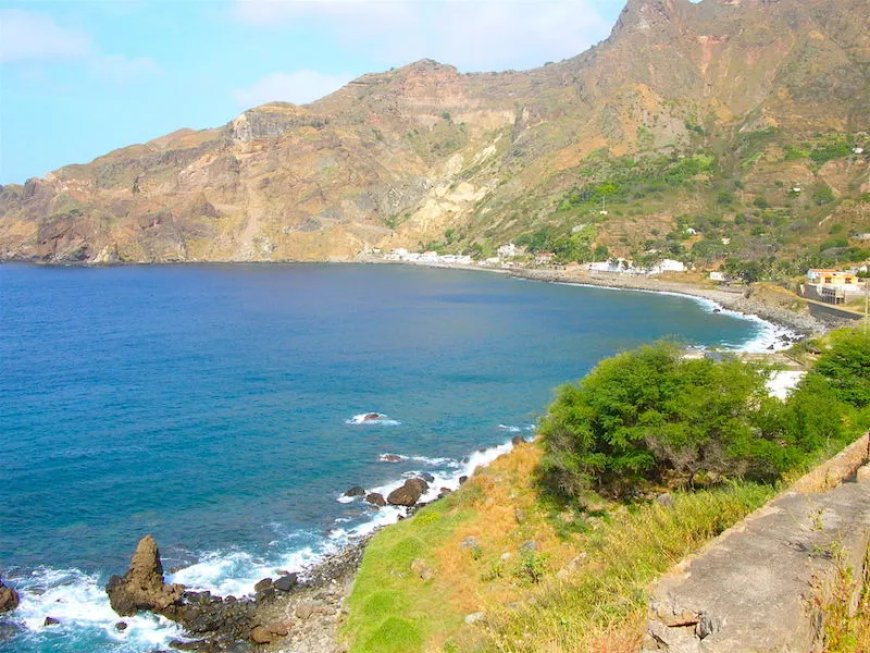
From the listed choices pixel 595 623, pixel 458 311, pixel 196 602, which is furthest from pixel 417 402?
pixel 458 311

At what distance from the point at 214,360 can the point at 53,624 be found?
147 feet

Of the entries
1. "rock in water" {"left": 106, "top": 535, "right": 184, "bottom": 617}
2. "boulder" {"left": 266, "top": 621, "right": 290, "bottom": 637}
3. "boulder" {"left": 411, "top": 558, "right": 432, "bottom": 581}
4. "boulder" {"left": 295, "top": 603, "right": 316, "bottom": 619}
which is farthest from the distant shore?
"rock in water" {"left": 106, "top": 535, "right": 184, "bottom": 617}

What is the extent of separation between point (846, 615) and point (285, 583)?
72.7 ft

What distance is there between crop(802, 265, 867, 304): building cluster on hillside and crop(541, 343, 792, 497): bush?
6798 cm

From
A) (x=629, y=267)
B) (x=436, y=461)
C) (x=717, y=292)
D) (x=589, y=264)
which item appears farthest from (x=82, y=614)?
(x=589, y=264)

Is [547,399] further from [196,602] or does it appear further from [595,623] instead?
[595,623]

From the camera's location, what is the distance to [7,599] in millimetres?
23969

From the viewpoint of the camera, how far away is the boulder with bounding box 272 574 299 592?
2567 centimetres

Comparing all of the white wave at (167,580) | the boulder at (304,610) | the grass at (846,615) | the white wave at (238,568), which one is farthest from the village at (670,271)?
the grass at (846,615)

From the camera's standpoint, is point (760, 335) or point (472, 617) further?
point (760, 335)

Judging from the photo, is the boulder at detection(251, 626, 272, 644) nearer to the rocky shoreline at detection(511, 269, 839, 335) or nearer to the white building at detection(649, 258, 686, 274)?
the rocky shoreline at detection(511, 269, 839, 335)

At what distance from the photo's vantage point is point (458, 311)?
103500 millimetres

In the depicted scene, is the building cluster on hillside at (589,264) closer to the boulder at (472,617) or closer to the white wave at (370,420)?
the white wave at (370,420)

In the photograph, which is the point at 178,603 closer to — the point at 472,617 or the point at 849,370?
the point at 472,617
